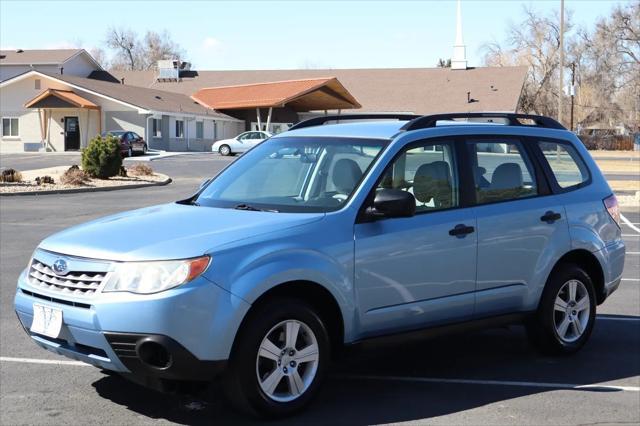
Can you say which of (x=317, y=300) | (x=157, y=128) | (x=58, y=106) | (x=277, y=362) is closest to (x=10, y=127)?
(x=58, y=106)

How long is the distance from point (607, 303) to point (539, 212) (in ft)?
10.3

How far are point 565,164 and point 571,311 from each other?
4.32 feet

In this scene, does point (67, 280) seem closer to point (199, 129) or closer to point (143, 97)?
point (143, 97)

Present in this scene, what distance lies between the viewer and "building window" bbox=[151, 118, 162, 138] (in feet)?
181

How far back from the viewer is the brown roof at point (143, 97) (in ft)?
175

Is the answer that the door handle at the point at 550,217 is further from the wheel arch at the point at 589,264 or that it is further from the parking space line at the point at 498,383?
the parking space line at the point at 498,383

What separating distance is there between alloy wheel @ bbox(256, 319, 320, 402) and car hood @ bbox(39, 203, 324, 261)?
65cm

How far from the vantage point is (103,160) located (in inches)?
1119

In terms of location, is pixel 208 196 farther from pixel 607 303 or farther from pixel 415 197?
pixel 607 303

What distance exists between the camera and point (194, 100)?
64875mm

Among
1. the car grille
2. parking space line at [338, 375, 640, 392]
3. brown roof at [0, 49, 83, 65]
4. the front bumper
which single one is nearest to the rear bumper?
parking space line at [338, 375, 640, 392]

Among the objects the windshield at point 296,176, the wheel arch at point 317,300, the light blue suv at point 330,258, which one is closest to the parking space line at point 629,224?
the light blue suv at point 330,258

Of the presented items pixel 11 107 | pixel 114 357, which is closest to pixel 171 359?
pixel 114 357

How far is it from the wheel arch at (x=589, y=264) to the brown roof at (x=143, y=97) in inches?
1892
